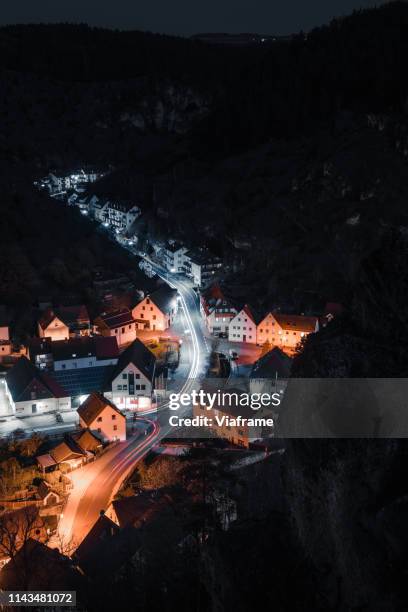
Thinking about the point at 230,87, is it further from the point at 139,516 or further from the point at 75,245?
the point at 139,516

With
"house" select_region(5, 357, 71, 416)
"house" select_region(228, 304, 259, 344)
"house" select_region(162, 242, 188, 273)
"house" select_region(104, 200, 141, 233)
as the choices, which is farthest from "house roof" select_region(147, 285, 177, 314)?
"house" select_region(104, 200, 141, 233)

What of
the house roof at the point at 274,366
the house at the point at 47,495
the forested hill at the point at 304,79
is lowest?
the house at the point at 47,495

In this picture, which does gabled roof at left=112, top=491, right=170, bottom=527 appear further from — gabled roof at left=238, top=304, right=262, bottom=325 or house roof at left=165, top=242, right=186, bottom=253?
house roof at left=165, top=242, right=186, bottom=253

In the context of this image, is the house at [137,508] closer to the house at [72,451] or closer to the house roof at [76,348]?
the house at [72,451]

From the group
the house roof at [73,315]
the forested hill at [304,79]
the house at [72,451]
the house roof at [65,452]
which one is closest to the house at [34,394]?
the house at [72,451]

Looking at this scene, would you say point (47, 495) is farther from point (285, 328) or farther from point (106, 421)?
point (285, 328)

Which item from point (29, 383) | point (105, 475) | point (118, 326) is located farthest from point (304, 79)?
point (105, 475)
